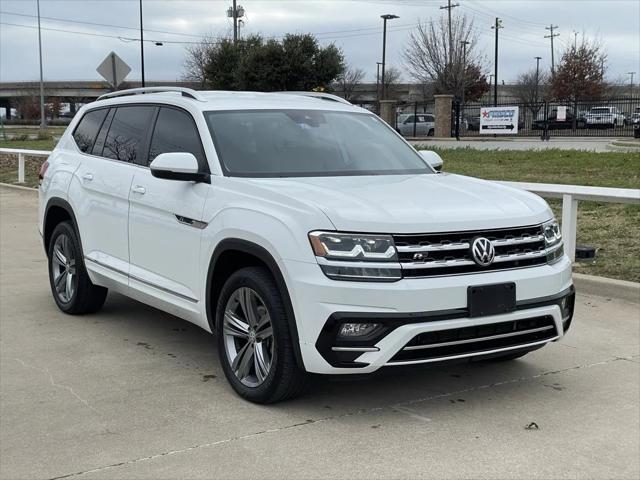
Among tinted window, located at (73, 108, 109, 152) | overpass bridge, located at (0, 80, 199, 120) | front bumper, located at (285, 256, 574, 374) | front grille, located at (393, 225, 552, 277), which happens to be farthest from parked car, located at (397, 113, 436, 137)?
overpass bridge, located at (0, 80, 199, 120)

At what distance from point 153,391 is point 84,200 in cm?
207

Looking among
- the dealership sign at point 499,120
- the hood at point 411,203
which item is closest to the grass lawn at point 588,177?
the hood at point 411,203

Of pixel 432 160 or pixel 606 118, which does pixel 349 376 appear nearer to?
pixel 432 160

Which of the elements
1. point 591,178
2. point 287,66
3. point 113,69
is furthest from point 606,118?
point 113,69

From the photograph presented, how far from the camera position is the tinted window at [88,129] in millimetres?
6566

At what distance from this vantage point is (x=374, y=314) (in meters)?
3.96

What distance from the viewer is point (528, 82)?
3359 inches

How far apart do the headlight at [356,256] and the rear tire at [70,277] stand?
2.97m

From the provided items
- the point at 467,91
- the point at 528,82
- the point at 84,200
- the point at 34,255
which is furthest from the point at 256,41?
the point at 528,82

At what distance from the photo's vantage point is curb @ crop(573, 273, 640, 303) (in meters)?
7.20

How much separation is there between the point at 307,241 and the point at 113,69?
44.2 ft

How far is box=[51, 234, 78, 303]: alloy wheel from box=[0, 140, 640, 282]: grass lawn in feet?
16.1

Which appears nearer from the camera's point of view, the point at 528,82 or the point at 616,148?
the point at 616,148

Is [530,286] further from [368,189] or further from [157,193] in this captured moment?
[157,193]
